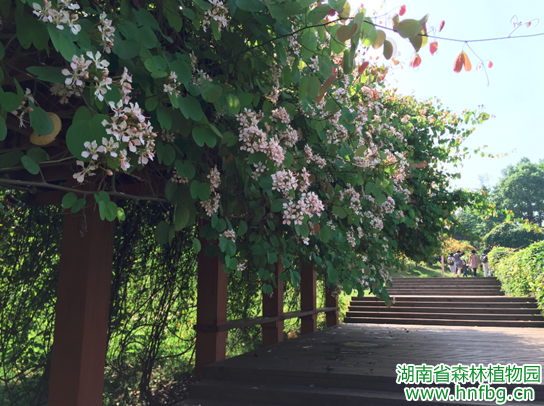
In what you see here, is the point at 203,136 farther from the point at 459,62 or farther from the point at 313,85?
the point at 459,62

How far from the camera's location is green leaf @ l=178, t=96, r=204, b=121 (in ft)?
4.71

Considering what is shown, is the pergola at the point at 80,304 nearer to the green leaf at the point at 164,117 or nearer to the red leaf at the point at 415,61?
the green leaf at the point at 164,117

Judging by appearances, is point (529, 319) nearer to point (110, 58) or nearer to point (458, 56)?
point (458, 56)

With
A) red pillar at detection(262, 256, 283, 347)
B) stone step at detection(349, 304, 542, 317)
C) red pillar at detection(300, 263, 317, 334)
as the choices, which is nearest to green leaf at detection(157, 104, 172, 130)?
red pillar at detection(262, 256, 283, 347)

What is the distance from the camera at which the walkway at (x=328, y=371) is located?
10.7 feet

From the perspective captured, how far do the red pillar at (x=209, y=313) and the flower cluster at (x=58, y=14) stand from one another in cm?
300

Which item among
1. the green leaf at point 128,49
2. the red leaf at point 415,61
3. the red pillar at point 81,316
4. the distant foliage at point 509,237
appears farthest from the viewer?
the distant foliage at point 509,237

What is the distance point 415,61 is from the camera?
5.81 ft

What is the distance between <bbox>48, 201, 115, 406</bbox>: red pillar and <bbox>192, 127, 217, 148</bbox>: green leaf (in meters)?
1.38

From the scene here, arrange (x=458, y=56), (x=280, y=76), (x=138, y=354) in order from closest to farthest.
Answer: (x=458, y=56)
(x=280, y=76)
(x=138, y=354)

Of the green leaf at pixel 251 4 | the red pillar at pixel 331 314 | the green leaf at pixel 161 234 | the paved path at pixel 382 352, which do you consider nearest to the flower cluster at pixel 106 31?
the green leaf at pixel 251 4

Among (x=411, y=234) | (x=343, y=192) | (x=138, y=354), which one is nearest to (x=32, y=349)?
(x=138, y=354)

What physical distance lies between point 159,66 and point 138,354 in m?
4.23

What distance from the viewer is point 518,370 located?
3557 mm
